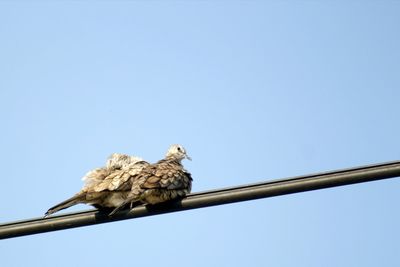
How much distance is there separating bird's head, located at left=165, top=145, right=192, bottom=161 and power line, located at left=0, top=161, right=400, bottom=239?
3.91 m

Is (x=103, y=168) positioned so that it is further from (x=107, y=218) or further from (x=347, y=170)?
(x=347, y=170)

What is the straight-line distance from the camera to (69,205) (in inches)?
332

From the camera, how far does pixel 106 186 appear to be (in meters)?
9.25

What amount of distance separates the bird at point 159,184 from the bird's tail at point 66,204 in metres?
0.58

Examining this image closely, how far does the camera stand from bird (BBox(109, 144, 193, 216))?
28.7ft

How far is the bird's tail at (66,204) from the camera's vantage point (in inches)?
304

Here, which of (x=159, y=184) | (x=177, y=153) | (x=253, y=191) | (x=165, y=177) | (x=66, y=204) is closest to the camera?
(x=253, y=191)

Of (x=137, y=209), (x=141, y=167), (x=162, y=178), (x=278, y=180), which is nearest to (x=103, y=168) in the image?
(x=141, y=167)

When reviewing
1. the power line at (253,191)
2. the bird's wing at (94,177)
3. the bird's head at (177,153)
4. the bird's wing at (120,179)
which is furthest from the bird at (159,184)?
the bird's head at (177,153)

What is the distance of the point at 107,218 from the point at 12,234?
0.93m

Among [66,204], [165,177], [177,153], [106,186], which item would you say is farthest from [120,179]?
[177,153]

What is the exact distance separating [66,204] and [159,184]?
1137 mm

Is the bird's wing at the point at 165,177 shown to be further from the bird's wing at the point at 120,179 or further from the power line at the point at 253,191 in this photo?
the power line at the point at 253,191

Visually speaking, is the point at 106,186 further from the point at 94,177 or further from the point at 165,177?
the point at 165,177
